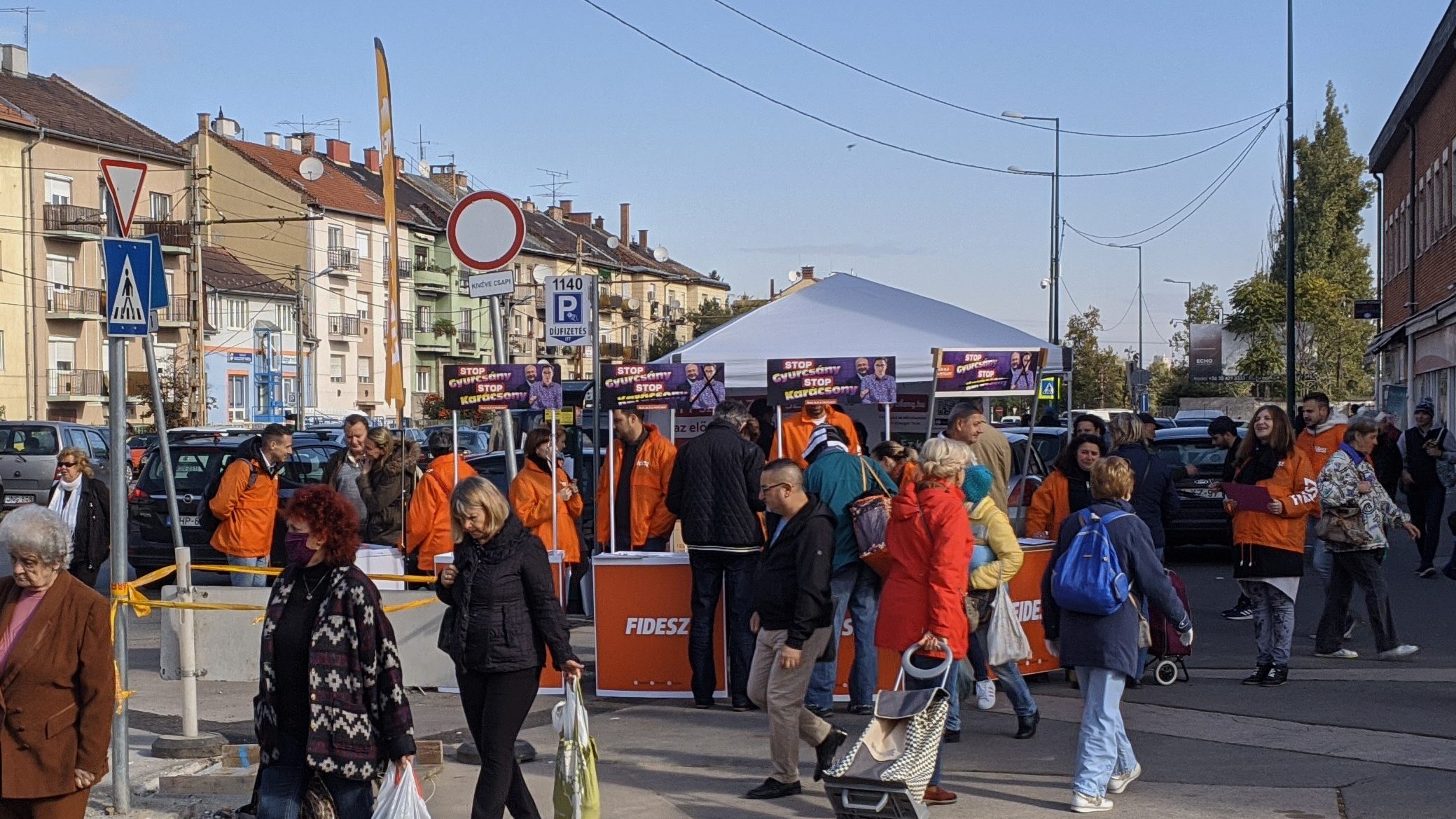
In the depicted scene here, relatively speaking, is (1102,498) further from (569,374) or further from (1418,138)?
(569,374)

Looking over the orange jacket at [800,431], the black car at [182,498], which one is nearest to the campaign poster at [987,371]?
the orange jacket at [800,431]

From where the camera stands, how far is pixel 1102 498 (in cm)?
743

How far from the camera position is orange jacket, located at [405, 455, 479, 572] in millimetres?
10992

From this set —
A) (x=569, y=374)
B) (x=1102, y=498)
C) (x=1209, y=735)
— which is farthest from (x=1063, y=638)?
(x=569, y=374)

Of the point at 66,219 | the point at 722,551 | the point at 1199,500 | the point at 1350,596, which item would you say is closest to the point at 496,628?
the point at 722,551

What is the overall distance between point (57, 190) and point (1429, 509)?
50.3 m

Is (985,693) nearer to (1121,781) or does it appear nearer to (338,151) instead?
(1121,781)

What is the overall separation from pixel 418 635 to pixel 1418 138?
3189cm

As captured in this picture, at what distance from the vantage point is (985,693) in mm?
9281

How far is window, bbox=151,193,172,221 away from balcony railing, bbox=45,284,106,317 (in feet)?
20.7

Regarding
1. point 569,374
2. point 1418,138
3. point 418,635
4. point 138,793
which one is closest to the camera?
point 138,793

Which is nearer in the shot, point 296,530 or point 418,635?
point 296,530

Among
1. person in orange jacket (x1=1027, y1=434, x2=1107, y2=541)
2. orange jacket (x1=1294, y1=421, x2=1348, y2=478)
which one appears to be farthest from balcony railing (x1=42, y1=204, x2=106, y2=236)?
orange jacket (x1=1294, y1=421, x2=1348, y2=478)

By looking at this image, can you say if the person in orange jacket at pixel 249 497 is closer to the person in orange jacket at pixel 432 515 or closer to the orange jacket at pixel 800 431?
the person in orange jacket at pixel 432 515
